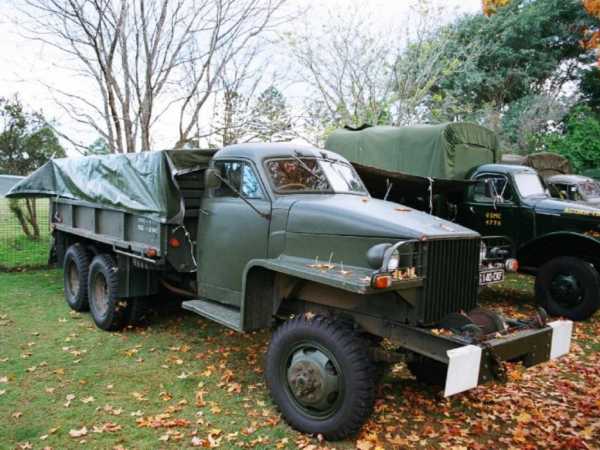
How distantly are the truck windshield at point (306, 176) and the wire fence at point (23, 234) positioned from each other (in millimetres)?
7996

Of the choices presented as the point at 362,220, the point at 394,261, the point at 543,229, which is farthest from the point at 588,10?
the point at 394,261

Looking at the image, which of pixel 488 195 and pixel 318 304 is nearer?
pixel 318 304

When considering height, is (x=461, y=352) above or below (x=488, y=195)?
below

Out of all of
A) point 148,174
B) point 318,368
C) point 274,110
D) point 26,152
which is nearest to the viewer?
point 318,368

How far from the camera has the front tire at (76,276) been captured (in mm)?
7312

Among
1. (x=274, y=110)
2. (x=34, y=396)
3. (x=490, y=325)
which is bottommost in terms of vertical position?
(x=34, y=396)

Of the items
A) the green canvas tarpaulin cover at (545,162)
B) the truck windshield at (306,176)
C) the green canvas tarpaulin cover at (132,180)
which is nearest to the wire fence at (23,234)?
the green canvas tarpaulin cover at (132,180)

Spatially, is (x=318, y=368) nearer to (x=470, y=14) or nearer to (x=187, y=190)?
(x=187, y=190)

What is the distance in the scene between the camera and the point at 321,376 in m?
3.83

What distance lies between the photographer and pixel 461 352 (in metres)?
3.26

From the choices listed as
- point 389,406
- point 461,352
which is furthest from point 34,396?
point 461,352

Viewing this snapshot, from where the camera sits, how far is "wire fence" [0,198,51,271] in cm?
1083

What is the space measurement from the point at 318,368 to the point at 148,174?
3.20m

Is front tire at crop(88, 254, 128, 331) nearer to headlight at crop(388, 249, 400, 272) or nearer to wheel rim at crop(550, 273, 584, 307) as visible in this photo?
headlight at crop(388, 249, 400, 272)
